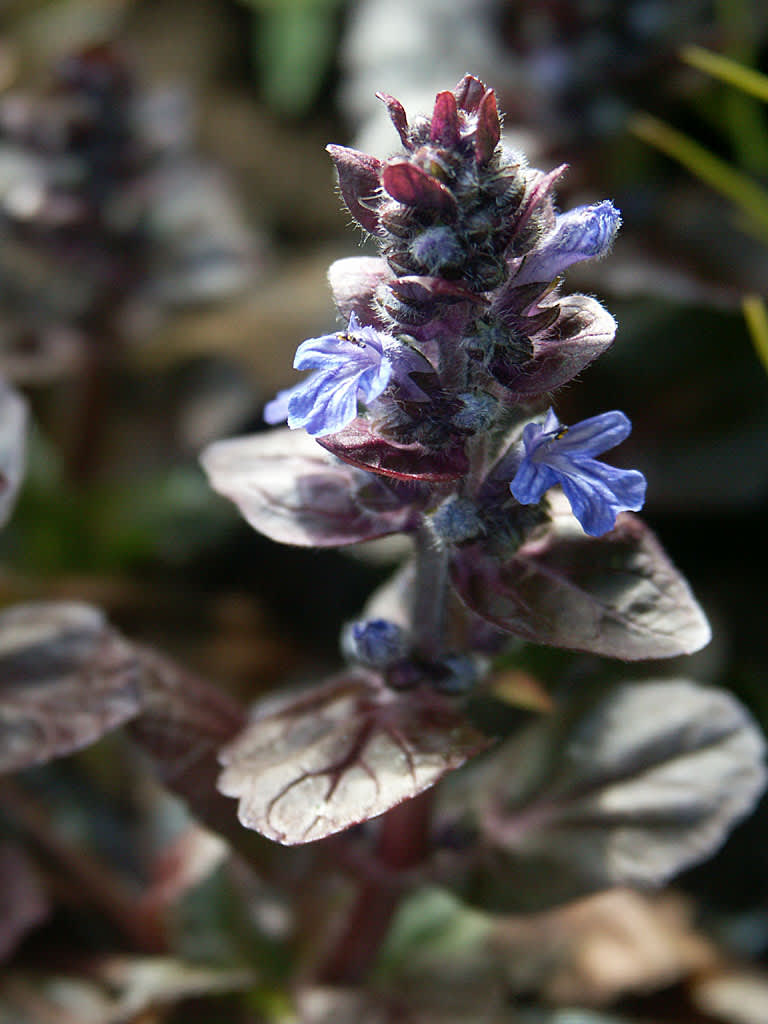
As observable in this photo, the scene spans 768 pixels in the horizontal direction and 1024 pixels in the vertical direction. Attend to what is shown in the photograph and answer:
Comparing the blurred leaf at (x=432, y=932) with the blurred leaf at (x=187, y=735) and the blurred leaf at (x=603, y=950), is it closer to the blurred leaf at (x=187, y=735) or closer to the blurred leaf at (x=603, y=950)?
the blurred leaf at (x=603, y=950)

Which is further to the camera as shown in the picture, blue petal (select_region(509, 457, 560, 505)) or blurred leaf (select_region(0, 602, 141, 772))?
blurred leaf (select_region(0, 602, 141, 772))

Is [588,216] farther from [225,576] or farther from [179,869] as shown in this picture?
[225,576]

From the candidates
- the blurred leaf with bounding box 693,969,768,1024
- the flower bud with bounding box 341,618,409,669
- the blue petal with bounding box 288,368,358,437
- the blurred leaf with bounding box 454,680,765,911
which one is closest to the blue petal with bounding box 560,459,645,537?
the blue petal with bounding box 288,368,358,437

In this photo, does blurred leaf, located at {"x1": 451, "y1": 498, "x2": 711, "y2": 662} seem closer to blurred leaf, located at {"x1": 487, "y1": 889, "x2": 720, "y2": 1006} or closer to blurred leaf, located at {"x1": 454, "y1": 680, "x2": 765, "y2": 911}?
blurred leaf, located at {"x1": 454, "y1": 680, "x2": 765, "y2": 911}

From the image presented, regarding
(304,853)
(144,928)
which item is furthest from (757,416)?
(144,928)

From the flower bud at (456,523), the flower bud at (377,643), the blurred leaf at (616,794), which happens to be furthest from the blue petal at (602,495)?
the blurred leaf at (616,794)

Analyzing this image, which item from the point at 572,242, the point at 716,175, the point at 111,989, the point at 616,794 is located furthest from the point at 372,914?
the point at 716,175
